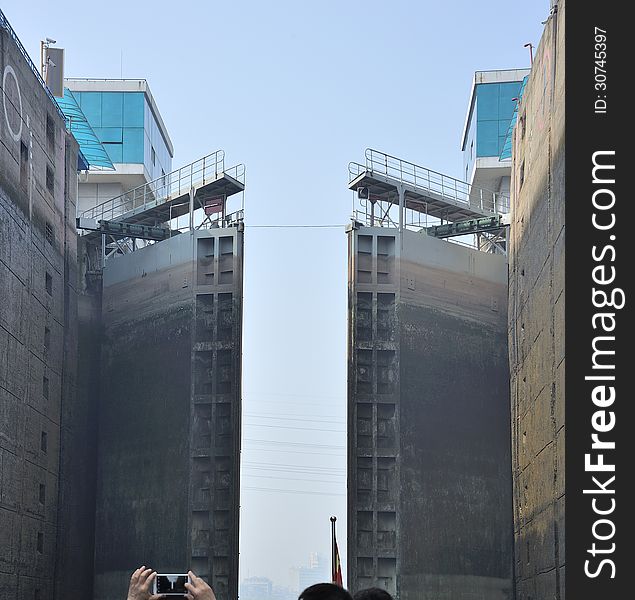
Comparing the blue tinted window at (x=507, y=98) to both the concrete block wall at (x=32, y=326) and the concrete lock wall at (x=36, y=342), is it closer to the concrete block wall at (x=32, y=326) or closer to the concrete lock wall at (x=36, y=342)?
the concrete lock wall at (x=36, y=342)

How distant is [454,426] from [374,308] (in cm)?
317

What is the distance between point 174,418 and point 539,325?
9.02 metres

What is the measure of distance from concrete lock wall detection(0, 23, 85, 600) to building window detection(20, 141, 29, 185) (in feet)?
0.07

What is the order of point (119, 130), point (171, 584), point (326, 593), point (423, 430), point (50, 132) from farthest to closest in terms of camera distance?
point (119, 130), point (50, 132), point (423, 430), point (171, 584), point (326, 593)

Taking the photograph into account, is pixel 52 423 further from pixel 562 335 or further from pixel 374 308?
pixel 562 335

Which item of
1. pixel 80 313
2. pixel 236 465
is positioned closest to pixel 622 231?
pixel 236 465

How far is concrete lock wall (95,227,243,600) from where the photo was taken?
90.4 ft

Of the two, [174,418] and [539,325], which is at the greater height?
[539,325]

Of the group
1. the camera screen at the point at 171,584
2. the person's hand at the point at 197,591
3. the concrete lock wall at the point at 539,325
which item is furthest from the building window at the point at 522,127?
the person's hand at the point at 197,591

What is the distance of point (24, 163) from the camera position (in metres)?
26.4

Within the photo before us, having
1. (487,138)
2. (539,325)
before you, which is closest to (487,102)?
(487,138)

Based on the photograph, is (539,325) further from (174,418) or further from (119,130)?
(119,130)

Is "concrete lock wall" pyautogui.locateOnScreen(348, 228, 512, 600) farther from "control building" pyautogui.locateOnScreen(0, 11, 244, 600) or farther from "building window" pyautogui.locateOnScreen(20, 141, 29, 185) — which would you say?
"building window" pyautogui.locateOnScreen(20, 141, 29, 185)

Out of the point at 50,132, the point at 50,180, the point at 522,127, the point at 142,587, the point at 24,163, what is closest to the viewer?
the point at 142,587
